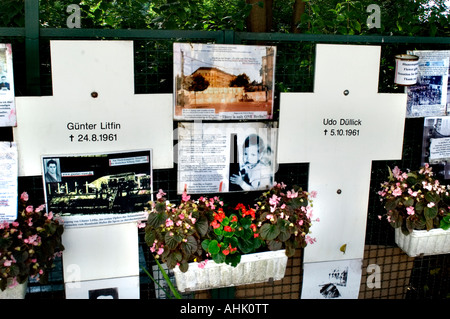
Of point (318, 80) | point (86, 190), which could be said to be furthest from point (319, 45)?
point (86, 190)

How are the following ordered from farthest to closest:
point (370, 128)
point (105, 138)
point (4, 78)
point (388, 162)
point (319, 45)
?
point (388, 162)
point (370, 128)
point (319, 45)
point (105, 138)
point (4, 78)

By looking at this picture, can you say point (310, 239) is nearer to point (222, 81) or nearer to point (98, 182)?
point (222, 81)

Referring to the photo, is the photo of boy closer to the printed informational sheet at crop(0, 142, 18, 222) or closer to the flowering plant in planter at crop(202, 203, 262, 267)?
the flowering plant in planter at crop(202, 203, 262, 267)

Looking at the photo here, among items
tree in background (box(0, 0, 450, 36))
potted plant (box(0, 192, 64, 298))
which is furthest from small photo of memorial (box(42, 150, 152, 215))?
tree in background (box(0, 0, 450, 36))

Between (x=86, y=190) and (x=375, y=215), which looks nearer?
(x=86, y=190)

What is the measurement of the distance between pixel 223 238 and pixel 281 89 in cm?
108

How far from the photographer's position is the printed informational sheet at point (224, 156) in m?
3.13

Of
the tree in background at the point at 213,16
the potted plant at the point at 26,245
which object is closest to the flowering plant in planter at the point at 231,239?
the potted plant at the point at 26,245

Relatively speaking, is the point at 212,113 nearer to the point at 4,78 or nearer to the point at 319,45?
the point at 319,45

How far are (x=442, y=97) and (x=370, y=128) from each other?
1.95 ft

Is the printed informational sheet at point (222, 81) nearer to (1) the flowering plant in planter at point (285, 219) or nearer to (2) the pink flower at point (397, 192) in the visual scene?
(1) the flowering plant in planter at point (285, 219)

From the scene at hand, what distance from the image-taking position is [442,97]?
3.54 meters

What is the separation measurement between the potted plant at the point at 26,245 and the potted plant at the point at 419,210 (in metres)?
2.06

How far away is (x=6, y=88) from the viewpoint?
2787mm
